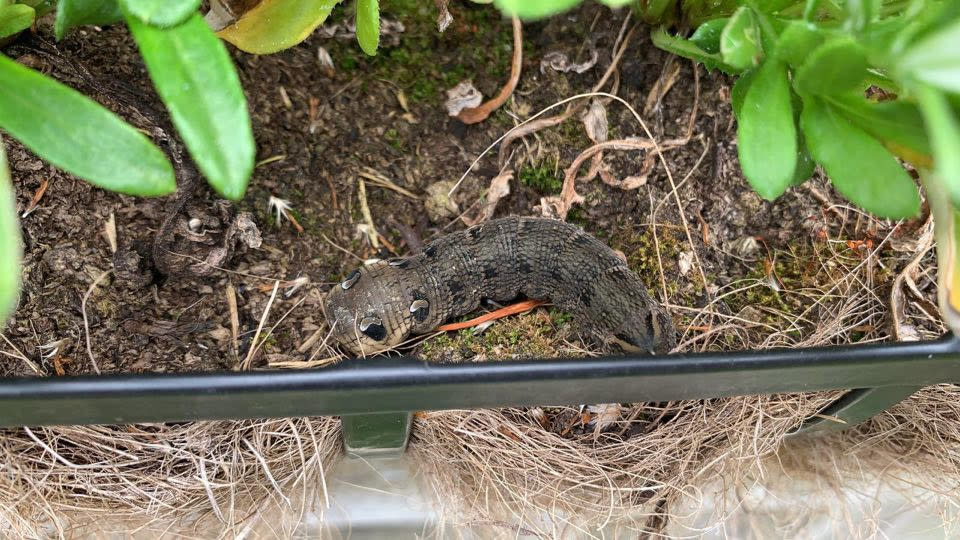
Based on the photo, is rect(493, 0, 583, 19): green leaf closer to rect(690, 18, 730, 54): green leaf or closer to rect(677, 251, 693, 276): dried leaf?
rect(690, 18, 730, 54): green leaf

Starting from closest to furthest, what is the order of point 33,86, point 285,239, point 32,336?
point 33,86 < point 32,336 < point 285,239

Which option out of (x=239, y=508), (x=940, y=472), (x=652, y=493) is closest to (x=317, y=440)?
(x=239, y=508)

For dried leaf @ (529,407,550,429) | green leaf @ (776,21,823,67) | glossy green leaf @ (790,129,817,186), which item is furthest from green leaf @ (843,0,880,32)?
dried leaf @ (529,407,550,429)

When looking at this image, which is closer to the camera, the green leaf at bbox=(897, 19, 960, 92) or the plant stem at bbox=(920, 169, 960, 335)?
the green leaf at bbox=(897, 19, 960, 92)

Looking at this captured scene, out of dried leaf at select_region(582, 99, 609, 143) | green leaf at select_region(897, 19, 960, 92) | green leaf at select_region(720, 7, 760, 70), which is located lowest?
dried leaf at select_region(582, 99, 609, 143)

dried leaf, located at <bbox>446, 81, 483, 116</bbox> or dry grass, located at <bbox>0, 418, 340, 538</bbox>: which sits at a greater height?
dried leaf, located at <bbox>446, 81, 483, 116</bbox>

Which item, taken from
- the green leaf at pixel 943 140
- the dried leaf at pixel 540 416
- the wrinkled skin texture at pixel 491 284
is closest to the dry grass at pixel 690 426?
the dried leaf at pixel 540 416

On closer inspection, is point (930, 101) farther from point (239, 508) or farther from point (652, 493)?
point (239, 508)

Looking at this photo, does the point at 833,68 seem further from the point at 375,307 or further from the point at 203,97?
the point at 375,307

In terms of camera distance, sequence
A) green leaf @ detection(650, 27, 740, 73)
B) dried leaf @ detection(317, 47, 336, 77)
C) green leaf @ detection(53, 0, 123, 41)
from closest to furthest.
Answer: green leaf @ detection(53, 0, 123, 41)
green leaf @ detection(650, 27, 740, 73)
dried leaf @ detection(317, 47, 336, 77)
